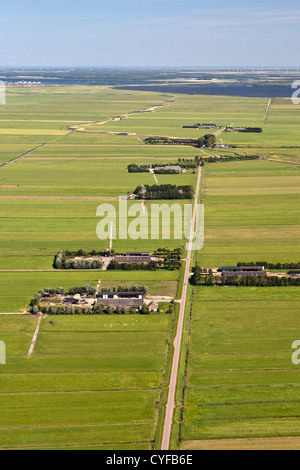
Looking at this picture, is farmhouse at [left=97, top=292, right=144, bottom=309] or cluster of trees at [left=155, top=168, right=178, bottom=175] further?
cluster of trees at [left=155, top=168, right=178, bottom=175]

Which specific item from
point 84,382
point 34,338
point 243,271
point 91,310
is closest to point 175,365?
point 84,382

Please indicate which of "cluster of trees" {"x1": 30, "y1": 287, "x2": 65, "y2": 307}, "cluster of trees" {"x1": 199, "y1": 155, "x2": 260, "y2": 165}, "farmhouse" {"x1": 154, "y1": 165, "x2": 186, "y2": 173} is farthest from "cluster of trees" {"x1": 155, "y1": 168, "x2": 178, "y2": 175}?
"cluster of trees" {"x1": 30, "y1": 287, "x2": 65, "y2": 307}

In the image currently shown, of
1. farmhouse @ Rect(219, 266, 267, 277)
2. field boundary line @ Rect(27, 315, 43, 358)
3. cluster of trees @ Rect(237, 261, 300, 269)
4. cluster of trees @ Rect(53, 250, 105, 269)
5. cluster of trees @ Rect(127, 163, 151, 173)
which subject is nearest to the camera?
field boundary line @ Rect(27, 315, 43, 358)

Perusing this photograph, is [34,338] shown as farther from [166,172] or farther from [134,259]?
[166,172]

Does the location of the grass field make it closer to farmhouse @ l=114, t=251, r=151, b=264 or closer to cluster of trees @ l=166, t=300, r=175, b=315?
cluster of trees @ l=166, t=300, r=175, b=315

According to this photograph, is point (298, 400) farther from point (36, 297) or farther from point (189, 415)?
point (36, 297)

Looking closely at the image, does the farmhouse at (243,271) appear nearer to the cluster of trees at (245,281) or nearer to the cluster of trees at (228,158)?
the cluster of trees at (245,281)
